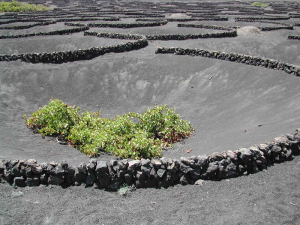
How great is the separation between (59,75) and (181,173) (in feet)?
54.5

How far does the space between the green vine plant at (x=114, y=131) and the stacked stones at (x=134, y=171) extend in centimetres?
220

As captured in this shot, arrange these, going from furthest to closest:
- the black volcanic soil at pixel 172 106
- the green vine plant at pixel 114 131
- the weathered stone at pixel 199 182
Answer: the green vine plant at pixel 114 131
the weathered stone at pixel 199 182
the black volcanic soil at pixel 172 106

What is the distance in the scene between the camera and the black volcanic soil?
7.45 m

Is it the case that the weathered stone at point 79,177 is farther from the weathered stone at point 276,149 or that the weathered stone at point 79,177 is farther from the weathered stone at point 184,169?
the weathered stone at point 276,149

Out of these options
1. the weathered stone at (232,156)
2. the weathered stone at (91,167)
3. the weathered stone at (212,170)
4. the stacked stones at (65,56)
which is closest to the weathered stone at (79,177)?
the weathered stone at (91,167)

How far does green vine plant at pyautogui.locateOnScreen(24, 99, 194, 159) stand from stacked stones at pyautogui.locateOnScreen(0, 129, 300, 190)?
220 cm

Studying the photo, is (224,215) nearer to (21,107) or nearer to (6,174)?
(6,174)

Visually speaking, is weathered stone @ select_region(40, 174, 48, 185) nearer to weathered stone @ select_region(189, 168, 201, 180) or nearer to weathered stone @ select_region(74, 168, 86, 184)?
weathered stone @ select_region(74, 168, 86, 184)

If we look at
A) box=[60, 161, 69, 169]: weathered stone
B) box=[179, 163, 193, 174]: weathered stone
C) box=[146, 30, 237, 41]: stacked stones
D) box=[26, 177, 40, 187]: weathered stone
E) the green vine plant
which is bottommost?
the green vine plant

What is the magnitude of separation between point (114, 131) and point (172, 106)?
281 inches

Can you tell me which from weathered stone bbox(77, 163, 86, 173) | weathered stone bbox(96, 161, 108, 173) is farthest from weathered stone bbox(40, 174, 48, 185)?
weathered stone bbox(96, 161, 108, 173)

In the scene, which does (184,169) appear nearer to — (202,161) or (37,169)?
(202,161)

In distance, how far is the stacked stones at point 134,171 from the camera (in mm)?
8617

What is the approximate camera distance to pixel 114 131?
504 inches
